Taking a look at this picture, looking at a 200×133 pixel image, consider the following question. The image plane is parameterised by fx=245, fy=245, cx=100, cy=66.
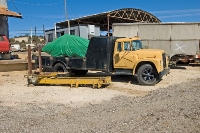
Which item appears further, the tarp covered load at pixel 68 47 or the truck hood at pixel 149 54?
the tarp covered load at pixel 68 47

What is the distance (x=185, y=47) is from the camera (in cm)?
1756

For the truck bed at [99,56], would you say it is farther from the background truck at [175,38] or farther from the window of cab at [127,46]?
the background truck at [175,38]

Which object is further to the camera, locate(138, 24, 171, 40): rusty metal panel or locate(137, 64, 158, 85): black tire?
locate(138, 24, 171, 40): rusty metal panel

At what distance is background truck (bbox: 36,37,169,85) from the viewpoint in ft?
36.4

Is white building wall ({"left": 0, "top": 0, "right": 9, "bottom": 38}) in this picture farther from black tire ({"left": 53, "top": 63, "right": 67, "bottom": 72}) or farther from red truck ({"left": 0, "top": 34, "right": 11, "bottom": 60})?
black tire ({"left": 53, "top": 63, "right": 67, "bottom": 72})

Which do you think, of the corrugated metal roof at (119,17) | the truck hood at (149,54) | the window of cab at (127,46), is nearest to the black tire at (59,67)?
the window of cab at (127,46)

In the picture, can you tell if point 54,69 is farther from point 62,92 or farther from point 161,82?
point 161,82

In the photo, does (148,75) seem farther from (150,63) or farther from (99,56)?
(99,56)

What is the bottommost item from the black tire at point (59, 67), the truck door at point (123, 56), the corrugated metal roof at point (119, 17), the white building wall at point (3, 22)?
the black tire at point (59, 67)

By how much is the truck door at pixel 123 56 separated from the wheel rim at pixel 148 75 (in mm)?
702

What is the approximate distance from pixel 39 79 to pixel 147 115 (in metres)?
6.58

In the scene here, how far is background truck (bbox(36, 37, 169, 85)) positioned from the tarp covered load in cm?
100

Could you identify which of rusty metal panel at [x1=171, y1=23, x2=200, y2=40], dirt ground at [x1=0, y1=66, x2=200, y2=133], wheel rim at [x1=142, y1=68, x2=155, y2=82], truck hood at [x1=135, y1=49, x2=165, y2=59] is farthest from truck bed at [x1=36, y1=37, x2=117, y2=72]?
rusty metal panel at [x1=171, y1=23, x2=200, y2=40]

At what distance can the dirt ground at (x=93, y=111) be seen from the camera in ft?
17.2
